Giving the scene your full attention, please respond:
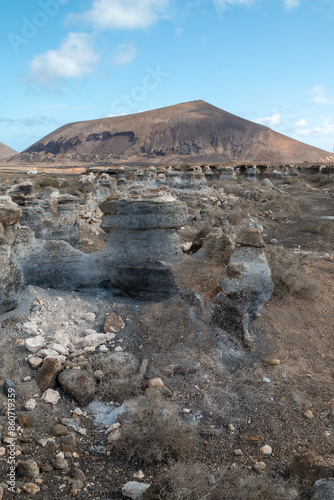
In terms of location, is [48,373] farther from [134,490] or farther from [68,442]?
[134,490]

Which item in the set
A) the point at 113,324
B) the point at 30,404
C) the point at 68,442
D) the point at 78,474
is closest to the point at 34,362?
the point at 30,404

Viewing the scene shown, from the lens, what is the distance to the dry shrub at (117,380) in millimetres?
3535

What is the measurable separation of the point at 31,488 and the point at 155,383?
1.52 meters

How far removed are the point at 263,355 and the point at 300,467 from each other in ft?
5.31

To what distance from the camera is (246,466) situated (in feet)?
9.48

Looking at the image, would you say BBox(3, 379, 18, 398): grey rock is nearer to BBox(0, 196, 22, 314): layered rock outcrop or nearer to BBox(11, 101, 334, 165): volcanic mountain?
BBox(0, 196, 22, 314): layered rock outcrop

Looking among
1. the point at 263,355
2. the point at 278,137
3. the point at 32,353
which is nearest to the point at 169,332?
the point at 263,355

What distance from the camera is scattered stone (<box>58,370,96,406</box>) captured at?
11.3 ft

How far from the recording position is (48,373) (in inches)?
140

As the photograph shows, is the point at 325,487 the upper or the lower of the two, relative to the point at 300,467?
upper

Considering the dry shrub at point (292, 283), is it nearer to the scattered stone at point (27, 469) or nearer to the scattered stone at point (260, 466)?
the scattered stone at point (260, 466)

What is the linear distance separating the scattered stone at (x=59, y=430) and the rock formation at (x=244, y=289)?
2217 millimetres

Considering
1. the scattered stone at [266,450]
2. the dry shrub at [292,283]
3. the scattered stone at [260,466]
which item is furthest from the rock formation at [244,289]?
the scattered stone at [260,466]

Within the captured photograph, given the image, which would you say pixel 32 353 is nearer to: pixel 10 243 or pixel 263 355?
pixel 10 243
